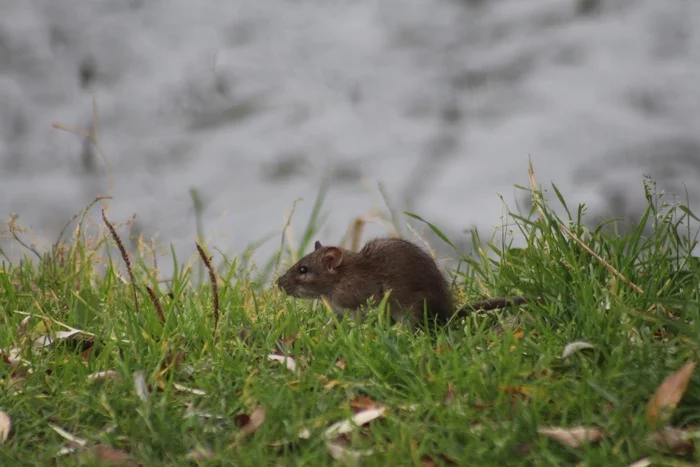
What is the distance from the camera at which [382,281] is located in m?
4.21

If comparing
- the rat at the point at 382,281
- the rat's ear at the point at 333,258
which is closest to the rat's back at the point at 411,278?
the rat at the point at 382,281

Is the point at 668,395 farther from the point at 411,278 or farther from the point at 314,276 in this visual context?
the point at 314,276

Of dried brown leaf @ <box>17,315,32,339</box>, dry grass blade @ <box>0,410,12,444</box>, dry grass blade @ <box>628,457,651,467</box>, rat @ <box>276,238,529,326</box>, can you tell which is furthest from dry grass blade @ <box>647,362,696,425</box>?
dried brown leaf @ <box>17,315,32,339</box>

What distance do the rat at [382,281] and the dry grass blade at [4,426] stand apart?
1555mm

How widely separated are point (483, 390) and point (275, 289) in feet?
6.25

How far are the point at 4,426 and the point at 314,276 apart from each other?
69.4 inches

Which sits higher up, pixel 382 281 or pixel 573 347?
pixel 573 347

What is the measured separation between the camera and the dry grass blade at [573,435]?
2.66m

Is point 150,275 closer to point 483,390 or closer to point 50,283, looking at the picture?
point 50,283

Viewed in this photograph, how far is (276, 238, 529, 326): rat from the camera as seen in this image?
4035 mm

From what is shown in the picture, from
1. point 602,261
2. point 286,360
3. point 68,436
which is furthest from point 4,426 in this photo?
point 602,261

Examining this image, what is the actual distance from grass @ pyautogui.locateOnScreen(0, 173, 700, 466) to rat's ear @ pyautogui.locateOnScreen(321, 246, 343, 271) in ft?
0.85

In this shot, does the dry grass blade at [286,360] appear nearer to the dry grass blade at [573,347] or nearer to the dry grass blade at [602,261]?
the dry grass blade at [573,347]

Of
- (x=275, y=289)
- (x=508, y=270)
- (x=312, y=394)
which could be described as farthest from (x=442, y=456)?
(x=275, y=289)
